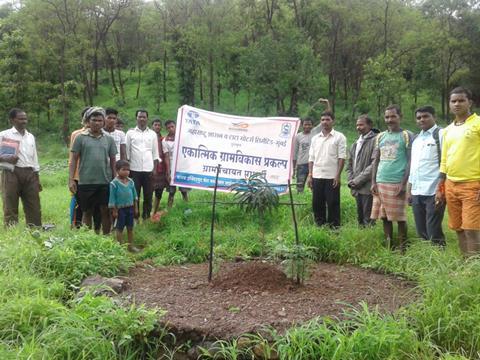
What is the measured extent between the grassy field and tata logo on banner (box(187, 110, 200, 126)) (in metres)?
1.47

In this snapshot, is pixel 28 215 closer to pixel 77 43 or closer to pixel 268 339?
pixel 268 339

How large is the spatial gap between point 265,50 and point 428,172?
17.4 meters

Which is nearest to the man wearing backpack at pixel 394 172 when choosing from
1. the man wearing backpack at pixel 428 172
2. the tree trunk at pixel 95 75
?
the man wearing backpack at pixel 428 172

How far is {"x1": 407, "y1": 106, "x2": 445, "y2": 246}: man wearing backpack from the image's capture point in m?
5.10

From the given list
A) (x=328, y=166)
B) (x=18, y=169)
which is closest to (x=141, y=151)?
(x=18, y=169)

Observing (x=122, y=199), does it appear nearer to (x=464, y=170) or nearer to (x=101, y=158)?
(x=101, y=158)

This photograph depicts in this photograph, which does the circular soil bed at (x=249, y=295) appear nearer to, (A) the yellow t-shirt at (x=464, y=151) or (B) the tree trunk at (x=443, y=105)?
(A) the yellow t-shirt at (x=464, y=151)

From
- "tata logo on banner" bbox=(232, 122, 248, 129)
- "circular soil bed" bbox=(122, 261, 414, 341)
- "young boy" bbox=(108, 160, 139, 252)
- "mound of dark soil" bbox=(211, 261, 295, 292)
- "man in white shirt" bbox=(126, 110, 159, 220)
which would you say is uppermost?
"tata logo on banner" bbox=(232, 122, 248, 129)

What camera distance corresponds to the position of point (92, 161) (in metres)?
5.74

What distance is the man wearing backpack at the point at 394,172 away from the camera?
5.42m

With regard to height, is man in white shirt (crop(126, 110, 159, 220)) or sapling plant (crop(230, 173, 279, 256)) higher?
man in white shirt (crop(126, 110, 159, 220))

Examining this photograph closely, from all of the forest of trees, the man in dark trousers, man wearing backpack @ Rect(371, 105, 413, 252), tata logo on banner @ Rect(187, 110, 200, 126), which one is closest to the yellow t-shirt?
man wearing backpack @ Rect(371, 105, 413, 252)

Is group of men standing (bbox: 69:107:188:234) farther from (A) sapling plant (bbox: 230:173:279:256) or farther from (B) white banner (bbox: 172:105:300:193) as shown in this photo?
(A) sapling plant (bbox: 230:173:279:256)

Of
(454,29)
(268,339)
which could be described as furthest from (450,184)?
(454,29)
